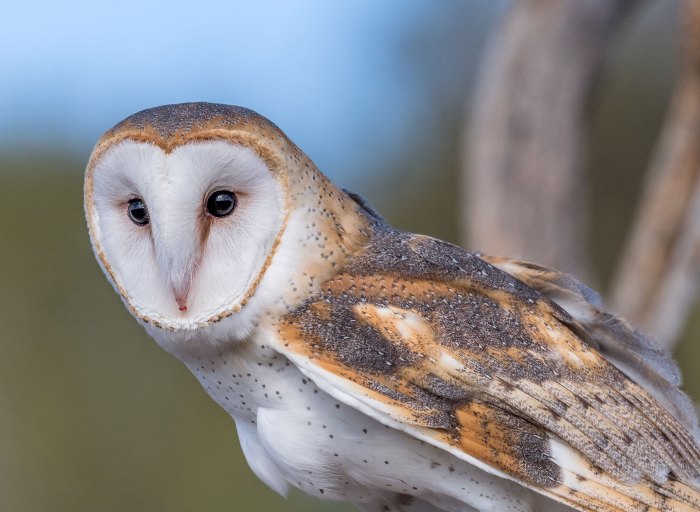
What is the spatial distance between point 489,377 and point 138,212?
2.35 ft

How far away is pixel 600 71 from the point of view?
11.7 ft

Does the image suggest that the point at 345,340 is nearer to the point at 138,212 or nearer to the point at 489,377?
the point at 489,377

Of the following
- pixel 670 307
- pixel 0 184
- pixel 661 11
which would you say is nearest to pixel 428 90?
pixel 661 11

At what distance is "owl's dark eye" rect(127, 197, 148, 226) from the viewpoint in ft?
5.55

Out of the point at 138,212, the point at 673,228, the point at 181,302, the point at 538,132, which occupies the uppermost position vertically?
the point at 538,132

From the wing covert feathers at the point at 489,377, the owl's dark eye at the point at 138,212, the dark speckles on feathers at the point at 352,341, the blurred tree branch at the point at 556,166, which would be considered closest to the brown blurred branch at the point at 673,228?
the blurred tree branch at the point at 556,166

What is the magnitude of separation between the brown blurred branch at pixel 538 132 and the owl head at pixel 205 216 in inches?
76.7

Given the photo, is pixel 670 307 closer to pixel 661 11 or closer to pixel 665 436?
pixel 665 436

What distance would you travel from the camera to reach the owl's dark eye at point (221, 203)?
5.48ft

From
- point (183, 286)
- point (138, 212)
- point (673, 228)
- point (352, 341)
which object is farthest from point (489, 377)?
point (673, 228)

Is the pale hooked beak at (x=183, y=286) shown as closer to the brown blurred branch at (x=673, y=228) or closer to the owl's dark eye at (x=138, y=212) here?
the owl's dark eye at (x=138, y=212)

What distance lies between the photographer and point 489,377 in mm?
1692

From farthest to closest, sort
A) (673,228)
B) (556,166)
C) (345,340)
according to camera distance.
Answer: (556,166), (673,228), (345,340)

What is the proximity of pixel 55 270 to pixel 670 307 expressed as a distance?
381 cm
